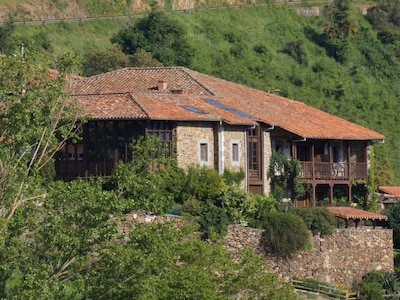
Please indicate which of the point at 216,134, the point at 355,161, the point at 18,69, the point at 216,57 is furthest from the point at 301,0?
the point at 18,69

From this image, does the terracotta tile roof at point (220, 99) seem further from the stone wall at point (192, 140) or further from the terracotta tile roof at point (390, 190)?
the terracotta tile roof at point (390, 190)

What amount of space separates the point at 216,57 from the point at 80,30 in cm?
920

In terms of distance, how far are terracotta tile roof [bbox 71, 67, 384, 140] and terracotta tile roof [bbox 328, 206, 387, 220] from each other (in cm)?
350

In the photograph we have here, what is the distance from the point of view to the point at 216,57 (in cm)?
9519

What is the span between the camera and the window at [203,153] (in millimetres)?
57406

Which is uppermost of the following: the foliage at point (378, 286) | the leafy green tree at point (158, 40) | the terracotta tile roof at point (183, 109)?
the leafy green tree at point (158, 40)

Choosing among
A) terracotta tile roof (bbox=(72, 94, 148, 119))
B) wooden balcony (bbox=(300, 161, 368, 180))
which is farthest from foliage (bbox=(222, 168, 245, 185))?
terracotta tile roof (bbox=(72, 94, 148, 119))

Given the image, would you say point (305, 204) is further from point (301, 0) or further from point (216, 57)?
point (301, 0)

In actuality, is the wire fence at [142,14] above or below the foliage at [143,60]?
above

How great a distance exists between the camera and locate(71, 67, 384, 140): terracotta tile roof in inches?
2333

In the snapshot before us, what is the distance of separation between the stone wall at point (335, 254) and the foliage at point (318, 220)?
310 mm

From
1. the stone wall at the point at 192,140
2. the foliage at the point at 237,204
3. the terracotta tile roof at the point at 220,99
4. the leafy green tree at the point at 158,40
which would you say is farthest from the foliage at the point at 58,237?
the leafy green tree at the point at 158,40

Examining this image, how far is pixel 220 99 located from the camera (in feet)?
205

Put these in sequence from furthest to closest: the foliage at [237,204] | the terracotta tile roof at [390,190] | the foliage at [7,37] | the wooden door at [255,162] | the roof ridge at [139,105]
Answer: the foliage at [7,37]
the terracotta tile roof at [390,190]
the wooden door at [255,162]
the roof ridge at [139,105]
the foliage at [237,204]
